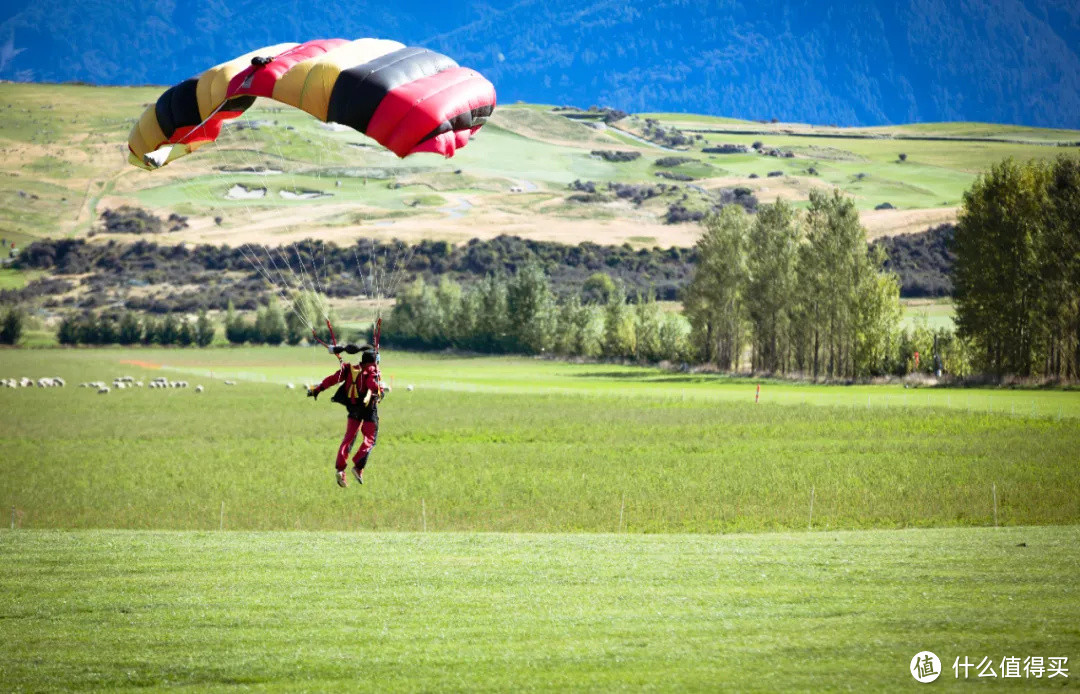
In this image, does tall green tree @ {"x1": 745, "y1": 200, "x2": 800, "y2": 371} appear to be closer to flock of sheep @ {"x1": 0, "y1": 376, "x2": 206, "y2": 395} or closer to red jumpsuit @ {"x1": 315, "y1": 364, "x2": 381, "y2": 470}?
flock of sheep @ {"x1": 0, "y1": 376, "x2": 206, "y2": 395}

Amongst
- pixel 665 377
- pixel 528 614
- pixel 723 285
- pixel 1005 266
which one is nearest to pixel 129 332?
pixel 665 377

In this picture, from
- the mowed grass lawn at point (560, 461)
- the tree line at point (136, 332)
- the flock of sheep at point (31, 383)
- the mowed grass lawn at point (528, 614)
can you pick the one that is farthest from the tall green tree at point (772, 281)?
the tree line at point (136, 332)

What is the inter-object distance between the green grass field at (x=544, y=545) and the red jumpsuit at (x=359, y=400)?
2.30m

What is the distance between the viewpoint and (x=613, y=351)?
4727 inches

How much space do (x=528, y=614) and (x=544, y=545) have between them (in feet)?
25.4

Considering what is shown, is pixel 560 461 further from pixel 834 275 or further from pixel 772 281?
pixel 772 281

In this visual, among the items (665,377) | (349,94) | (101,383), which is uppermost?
(349,94)

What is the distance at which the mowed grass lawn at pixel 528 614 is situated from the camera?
14305 mm

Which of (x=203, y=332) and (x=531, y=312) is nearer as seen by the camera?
(x=531, y=312)

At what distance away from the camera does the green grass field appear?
14.9m

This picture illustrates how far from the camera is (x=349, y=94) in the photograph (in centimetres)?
1998

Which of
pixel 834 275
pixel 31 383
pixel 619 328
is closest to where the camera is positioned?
pixel 834 275

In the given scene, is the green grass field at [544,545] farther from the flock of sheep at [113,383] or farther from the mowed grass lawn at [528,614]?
the flock of sheep at [113,383]

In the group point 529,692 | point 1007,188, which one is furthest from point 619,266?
point 529,692
